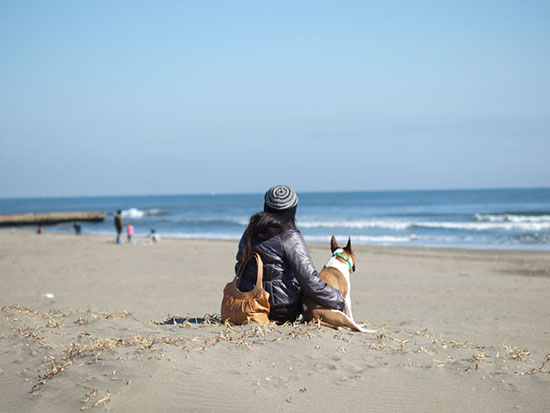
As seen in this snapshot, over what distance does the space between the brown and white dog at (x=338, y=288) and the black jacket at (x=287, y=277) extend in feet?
0.29

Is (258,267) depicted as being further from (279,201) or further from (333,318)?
(333,318)

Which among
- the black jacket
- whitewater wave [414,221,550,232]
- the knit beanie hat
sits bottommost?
whitewater wave [414,221,550,232]

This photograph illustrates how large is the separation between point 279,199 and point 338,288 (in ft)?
3.62

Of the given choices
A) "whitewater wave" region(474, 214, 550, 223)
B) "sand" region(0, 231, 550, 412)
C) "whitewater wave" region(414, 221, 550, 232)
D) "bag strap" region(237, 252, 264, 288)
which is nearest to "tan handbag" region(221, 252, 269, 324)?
"bag strap" region(237, 252, 264, 288)

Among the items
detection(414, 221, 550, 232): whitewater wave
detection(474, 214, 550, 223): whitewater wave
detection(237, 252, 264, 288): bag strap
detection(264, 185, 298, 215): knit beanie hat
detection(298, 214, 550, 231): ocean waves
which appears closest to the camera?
detection(237, 252, 264, 288): bag strap

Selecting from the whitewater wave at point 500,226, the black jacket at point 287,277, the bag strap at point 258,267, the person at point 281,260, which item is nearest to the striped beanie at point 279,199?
the person at point 281,260

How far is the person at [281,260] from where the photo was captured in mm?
4840

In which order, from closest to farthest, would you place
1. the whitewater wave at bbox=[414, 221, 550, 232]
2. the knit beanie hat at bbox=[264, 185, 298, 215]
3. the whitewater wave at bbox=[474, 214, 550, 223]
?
the knit beanie hat at bbox=[264, 185, 298, 215], the whitewater wave at bbox=[414, 221, 550, 232], the whitewater wave at bbox=[474, 214, 550, 223]

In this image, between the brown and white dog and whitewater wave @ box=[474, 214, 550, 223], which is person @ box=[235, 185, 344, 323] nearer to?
the brown and white dog

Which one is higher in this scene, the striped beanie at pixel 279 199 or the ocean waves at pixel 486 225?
the striped beanie at pixel 279 199

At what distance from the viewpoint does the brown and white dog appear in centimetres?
496

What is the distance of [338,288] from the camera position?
5191 millimetres

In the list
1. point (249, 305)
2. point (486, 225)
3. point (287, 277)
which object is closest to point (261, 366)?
point (249, 305)

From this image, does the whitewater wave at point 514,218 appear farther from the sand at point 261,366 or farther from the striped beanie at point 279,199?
the striped beanie at point 279,199
